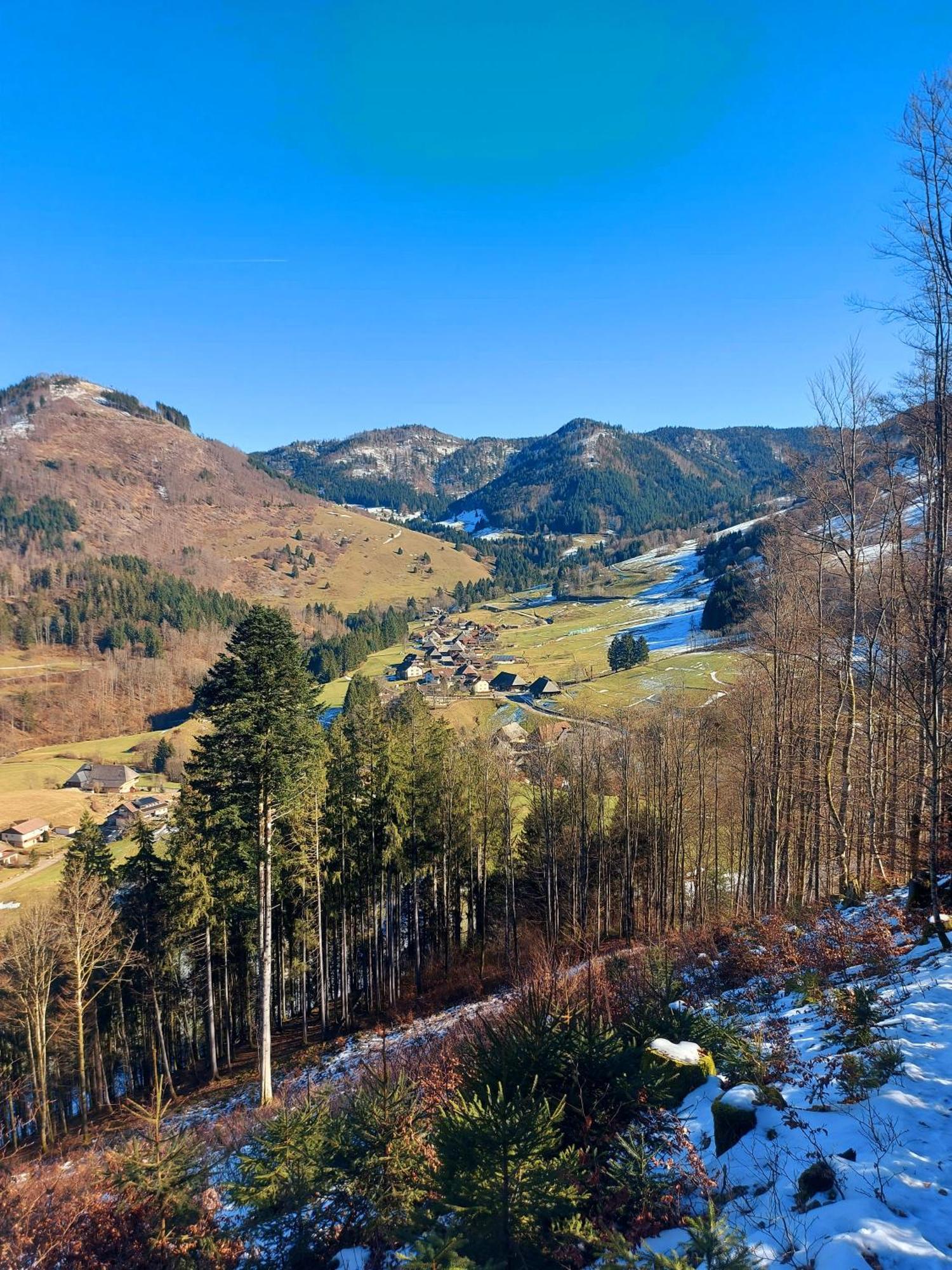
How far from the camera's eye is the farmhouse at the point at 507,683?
3868 inches

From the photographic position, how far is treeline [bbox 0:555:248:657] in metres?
140

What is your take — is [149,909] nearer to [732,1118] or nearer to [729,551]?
[732,1118]

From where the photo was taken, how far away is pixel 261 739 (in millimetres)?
16047

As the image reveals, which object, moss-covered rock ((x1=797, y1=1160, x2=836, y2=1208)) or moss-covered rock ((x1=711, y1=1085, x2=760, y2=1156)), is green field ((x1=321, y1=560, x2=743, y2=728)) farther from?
moss-covered rock ((x1=797, y1=1160, x2=836, y2=1208))

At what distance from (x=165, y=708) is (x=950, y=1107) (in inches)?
5171

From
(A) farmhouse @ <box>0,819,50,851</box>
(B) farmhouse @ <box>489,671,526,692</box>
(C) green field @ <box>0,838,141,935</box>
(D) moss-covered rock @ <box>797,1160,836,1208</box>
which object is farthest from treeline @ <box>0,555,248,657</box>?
(D) moss-covered rock @ <box>797,1160,836,1208</box>

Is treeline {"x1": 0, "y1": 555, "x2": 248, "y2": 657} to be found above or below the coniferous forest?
above

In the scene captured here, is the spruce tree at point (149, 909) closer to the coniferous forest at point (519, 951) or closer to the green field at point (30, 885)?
the coniferous forest at point (519, 951)

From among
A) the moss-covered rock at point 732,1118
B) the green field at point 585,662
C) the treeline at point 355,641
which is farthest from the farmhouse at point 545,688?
the moss-covered rock at point 732,1118

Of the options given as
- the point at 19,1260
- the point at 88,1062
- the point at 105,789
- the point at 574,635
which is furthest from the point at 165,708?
the point at 19,1260

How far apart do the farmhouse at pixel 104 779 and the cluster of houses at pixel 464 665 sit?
45345mm

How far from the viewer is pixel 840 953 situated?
34.9ft

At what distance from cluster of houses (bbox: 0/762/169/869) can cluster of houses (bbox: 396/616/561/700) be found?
44.5 meters

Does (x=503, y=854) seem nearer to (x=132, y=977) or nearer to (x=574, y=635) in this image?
(x=132, y=977)
